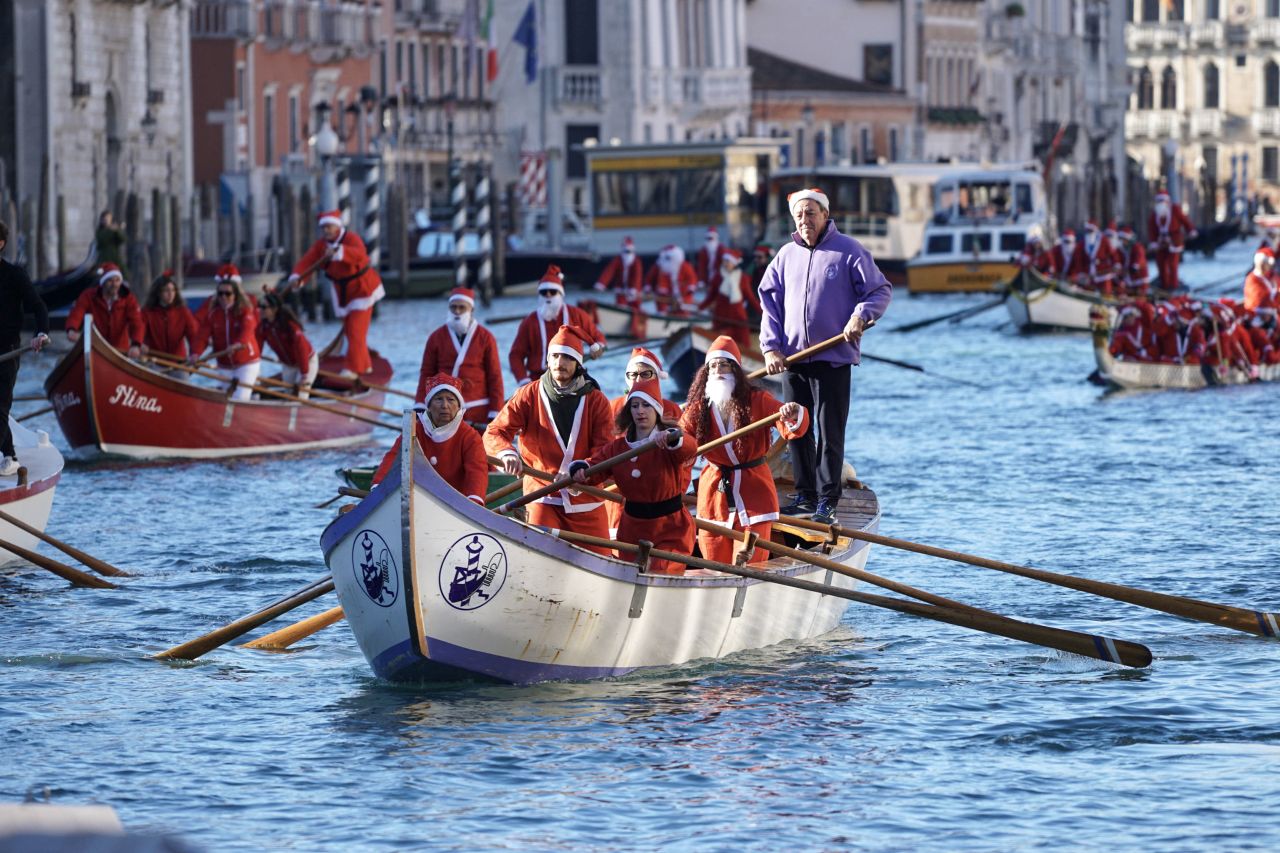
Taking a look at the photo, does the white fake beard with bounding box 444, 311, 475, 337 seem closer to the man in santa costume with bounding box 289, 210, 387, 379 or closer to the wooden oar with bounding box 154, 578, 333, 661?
the man in santa costume with bounding box 289, 210, 387, 379

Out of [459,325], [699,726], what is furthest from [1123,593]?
[459,325]

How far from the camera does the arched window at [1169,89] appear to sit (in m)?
98.8

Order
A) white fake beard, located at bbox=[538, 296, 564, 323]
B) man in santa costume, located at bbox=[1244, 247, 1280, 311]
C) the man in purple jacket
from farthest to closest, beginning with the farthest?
man in santa costume, located at bbox=[1244, 247, 1280, 311], white fake beard, located at bbox=[538, 296, 564, 323], the man in purple jacket

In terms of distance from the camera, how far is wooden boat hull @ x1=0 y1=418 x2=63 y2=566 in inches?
561

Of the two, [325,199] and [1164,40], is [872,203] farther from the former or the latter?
[1164,40]

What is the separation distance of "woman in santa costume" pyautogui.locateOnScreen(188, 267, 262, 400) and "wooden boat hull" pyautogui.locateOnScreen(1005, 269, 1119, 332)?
50.7 ft

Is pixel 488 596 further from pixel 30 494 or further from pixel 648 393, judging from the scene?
pixel 30 494

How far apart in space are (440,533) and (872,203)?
37.9 metres

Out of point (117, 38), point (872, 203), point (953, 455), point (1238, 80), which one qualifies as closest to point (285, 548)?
point (953, 455)

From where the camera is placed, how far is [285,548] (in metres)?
15.7

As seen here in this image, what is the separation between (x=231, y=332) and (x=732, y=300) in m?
8.07

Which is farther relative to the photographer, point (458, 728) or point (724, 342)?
point (724, 342)

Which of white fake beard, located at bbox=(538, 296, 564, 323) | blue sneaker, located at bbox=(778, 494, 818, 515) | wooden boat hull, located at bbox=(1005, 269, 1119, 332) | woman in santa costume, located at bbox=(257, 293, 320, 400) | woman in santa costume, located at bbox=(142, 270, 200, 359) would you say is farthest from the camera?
wooden boat hull, located at bbox=(1005, 269, 1119, 332)

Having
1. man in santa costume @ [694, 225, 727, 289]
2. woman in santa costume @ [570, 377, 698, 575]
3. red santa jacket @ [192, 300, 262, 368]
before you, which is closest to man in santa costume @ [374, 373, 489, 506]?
woman in santa costume @ [570, 377, 698, 575]
